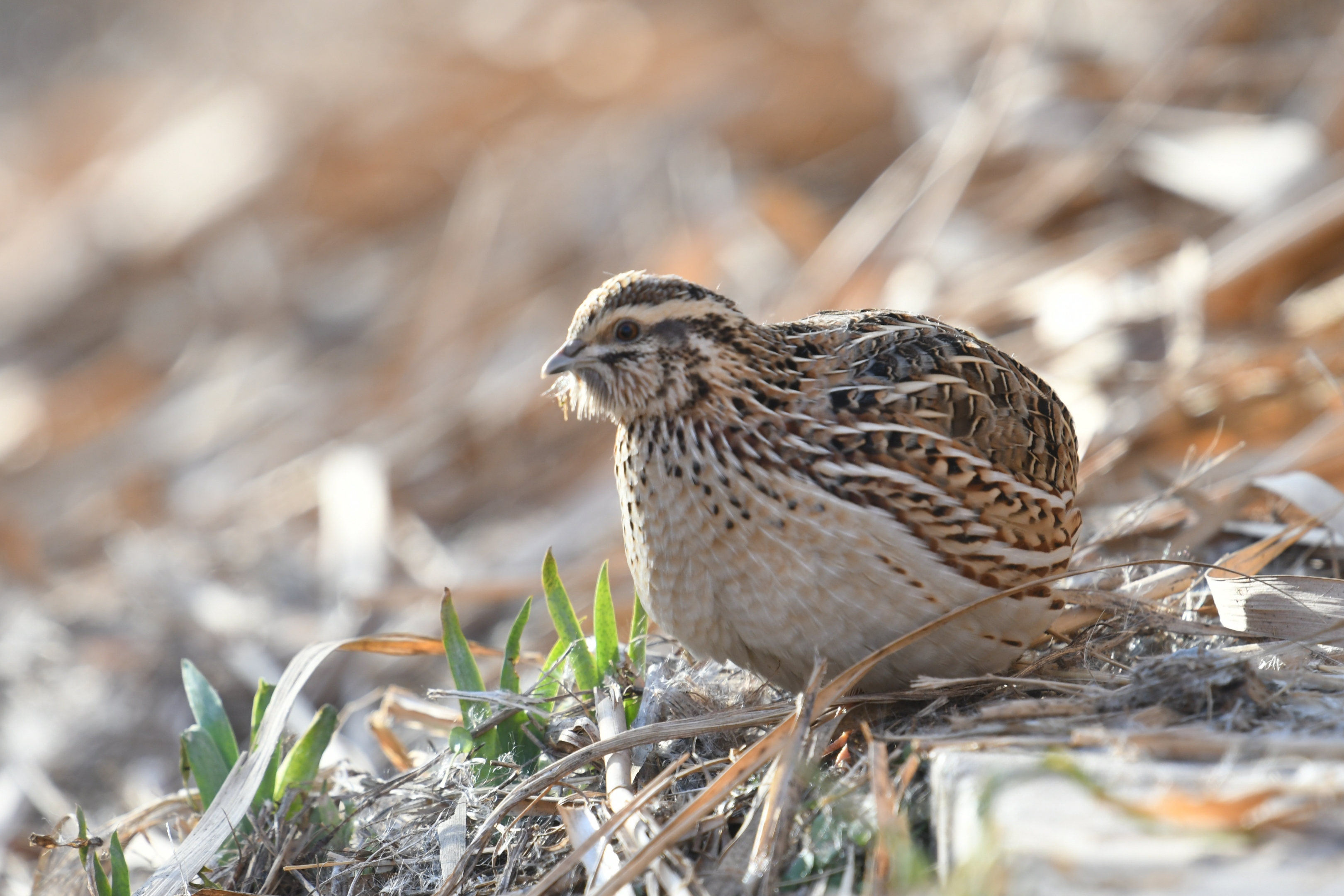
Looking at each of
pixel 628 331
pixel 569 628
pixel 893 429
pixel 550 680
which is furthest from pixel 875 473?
pixel 550 680

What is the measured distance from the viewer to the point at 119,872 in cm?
324

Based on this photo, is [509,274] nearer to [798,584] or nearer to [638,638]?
[638,638]

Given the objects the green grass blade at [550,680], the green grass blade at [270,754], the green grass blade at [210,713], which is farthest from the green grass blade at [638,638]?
the green grass blade at [210,713]

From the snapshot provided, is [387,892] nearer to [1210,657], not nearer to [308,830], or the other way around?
[308,830]

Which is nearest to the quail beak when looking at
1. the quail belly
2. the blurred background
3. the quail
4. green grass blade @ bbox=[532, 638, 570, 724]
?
the quail

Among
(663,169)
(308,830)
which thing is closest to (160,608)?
(308,830)

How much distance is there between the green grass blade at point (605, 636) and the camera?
3562 millimetres

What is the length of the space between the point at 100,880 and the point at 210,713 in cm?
59

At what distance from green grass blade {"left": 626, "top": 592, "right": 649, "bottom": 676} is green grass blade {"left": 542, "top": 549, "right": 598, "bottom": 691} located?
6.1 inches

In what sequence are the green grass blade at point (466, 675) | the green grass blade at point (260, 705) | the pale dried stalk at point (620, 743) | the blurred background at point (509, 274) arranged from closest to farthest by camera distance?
the pale dried stalk at point (620, 743) < the green grass blade at point (466, 675) < the green grass blade at point (260, 705) < the blurred background at point (509, 274)

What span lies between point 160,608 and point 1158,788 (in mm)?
5379

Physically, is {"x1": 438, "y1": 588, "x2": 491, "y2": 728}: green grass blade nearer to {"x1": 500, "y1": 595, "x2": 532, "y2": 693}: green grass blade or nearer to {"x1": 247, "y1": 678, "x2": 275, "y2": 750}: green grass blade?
{"x1": 500, "y1": 595, "x2": 532, "y2": 693}: green grass blade

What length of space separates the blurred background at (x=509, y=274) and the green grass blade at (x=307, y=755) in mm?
608

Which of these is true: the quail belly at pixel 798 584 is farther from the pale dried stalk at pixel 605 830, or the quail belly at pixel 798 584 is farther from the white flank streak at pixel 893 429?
the pale dried stalk at pixel 605 830
